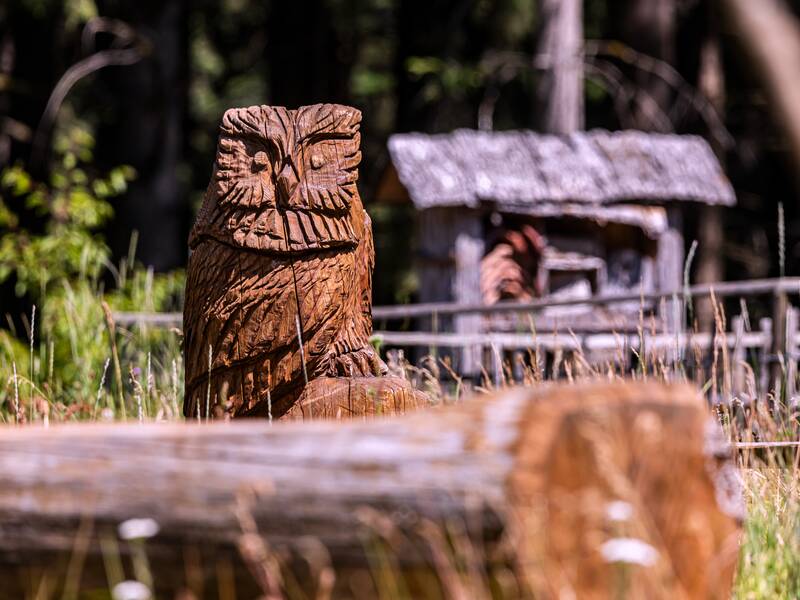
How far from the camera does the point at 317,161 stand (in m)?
A: 3.46

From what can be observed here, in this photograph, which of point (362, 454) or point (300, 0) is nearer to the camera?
point (362, 454)

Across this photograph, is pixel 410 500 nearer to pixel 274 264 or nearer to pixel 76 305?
pixel 274 264

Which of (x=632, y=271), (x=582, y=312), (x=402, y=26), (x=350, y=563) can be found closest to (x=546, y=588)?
(x=350, y=563)

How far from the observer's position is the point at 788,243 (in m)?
16.0

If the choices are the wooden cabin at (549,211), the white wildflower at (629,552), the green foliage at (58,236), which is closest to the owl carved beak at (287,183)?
the white wildflower at (629,552)

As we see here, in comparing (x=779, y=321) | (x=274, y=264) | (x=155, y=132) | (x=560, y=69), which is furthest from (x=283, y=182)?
(x=155, y=132)

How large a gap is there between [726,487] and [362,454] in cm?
74

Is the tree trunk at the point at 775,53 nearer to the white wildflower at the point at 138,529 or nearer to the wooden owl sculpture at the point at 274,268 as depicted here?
the wooden owl sculpture at the point at 274,268

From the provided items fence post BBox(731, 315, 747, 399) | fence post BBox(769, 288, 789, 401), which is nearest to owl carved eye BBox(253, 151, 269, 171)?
fence post BBox(731, 315, 747, 399)

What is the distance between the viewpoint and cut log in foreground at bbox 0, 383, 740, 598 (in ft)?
6.42

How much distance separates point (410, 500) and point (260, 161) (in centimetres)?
169

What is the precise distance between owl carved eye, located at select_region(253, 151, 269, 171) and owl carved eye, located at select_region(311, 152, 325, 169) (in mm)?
148

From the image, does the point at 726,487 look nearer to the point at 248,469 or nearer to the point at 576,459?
the point at 576,459

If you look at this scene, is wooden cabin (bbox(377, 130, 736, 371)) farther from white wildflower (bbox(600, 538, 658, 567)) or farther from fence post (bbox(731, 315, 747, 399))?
white wildflower (bbox(600, 538, 658, 567))
